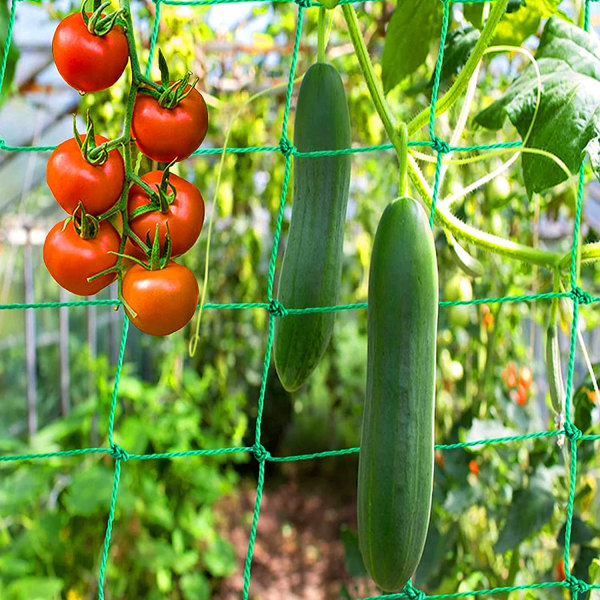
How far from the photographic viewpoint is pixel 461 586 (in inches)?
49.1

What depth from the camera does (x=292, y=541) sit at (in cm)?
387

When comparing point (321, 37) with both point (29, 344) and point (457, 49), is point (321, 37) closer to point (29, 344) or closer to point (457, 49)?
point (457, 49)

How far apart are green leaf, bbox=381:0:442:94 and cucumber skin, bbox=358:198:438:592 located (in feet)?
1.26

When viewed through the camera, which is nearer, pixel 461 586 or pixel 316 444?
pixel 461 586

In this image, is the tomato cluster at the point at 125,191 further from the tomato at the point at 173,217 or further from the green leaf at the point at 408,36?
the green leaf at the point at 408,36

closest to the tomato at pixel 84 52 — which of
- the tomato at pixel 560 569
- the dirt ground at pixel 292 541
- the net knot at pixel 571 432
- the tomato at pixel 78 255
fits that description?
the tomato at pixel 78 255

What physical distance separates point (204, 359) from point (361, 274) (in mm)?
1021

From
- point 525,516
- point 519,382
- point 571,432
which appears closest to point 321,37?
point 571,432

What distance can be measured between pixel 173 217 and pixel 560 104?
0.40m

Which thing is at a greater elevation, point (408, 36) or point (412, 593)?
point (408, 36)

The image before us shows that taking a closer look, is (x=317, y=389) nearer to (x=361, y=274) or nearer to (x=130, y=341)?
(x=130, y=341)

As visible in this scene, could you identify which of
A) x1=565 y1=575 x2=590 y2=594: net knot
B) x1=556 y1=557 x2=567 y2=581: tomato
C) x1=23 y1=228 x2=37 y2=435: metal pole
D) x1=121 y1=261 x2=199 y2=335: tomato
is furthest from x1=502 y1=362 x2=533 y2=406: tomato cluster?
x1=23 y1=228 x2=37 y2=435: metal pole

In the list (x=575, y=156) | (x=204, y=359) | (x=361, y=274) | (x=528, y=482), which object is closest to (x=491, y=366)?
(x=528, y=482)

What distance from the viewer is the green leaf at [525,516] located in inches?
43.1
